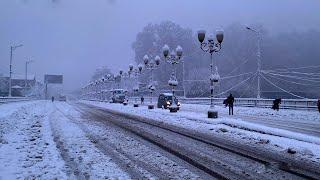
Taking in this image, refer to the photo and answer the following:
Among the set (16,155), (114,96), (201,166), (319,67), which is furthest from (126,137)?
(114,96)

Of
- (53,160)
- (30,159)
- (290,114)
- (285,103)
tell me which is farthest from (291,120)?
(30,159)

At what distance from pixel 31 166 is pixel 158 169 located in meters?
2.85

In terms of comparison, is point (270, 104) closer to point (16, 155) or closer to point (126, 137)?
point (126, 137)

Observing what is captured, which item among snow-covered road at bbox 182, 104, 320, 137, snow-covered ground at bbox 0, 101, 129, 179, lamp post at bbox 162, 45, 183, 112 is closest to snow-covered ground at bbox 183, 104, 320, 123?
snow-covered road at bbox 182, 104, 320, 137

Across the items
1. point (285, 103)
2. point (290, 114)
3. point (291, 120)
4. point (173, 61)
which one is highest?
point (173, 61)

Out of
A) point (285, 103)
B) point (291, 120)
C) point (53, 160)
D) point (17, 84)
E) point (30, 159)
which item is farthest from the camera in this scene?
point (17, 84)

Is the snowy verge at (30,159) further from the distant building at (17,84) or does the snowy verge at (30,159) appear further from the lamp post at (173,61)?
the distant building at (17,84)

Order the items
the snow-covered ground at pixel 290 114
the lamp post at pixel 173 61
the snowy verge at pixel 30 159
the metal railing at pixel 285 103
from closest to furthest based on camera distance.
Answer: the snowy verge at pixel 30 159
the snow-covered ground at pixel 290 114
the lamp post at pixel 173 61
the metal railing at pixel 285 103

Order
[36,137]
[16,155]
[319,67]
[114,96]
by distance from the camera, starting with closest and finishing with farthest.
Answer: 1. [16,155]
2. [36,137]
3. [319,67]
4. [114,96]

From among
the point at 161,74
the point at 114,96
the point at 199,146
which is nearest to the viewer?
the point at 199,146

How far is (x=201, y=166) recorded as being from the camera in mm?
10305

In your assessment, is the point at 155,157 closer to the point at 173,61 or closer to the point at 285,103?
the point at 173,61

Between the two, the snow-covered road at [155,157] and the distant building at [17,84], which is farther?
the distant building at [17,84]

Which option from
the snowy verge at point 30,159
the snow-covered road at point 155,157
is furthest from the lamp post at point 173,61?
the snowy verge at point 30,159
